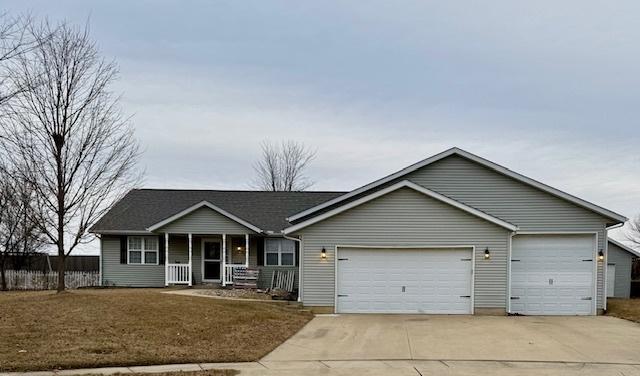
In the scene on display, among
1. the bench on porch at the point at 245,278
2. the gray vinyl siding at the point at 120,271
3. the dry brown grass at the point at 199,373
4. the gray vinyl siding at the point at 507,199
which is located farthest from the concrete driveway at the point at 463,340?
the gray vinyl siding at the point at 120,271

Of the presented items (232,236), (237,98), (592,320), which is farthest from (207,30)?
(592,320)

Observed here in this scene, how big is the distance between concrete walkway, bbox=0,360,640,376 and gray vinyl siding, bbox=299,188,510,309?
23.6 feet

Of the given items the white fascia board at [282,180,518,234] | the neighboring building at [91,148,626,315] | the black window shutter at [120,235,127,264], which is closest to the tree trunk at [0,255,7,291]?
the black window shutter at [120,235,127,264]

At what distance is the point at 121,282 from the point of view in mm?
22969

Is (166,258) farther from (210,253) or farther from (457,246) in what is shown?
(457,246)

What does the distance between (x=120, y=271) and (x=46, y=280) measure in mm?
4490

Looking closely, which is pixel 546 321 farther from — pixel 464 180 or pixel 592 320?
pixel 464 180

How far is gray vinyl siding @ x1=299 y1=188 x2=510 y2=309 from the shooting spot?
15.9 m

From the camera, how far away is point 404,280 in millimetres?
16031

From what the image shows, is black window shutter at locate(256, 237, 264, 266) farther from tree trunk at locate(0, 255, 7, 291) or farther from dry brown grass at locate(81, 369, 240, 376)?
dry brown grass at locate(81, 369, 240, 376)

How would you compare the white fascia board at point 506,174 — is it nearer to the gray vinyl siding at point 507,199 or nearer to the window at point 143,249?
the gray vinyl siding at point 507,199

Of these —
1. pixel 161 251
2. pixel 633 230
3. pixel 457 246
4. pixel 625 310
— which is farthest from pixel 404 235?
pixel 633 230

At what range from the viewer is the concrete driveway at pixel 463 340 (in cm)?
925

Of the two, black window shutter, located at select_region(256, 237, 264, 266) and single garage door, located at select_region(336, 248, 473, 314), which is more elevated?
black window shutter, located at select_region(256, 237, 264, 266)
